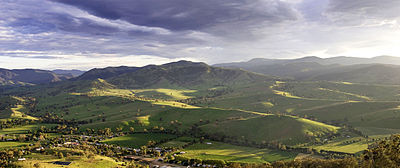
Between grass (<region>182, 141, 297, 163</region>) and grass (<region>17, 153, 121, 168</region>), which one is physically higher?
grass (<region>17, 153, 121, 168</region>)

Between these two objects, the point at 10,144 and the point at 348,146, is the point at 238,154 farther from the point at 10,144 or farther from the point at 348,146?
the point at 10,144

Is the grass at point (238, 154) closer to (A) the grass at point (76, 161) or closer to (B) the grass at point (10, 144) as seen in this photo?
(A) the grass at point (76, 161)

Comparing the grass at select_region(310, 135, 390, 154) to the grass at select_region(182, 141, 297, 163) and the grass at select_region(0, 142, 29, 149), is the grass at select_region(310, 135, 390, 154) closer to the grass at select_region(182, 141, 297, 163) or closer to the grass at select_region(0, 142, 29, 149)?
the grass at select_region(182, 141, 297, 163)

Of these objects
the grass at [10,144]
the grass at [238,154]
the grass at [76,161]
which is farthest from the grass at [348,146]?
the grass at [10,144]

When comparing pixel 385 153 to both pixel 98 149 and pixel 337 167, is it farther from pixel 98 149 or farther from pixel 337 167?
pixel 98 149

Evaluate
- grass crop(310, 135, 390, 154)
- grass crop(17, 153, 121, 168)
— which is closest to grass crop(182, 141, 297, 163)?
grass crop(310, 135, 390, 154)

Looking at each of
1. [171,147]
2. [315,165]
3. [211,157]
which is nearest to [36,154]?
[171,147]

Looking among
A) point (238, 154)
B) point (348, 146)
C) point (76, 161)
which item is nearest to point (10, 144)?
point (76, 161)

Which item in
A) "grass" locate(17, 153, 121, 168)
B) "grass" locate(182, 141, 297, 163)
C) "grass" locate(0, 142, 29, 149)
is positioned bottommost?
"grass" locate(182, 141, 297, 163)
